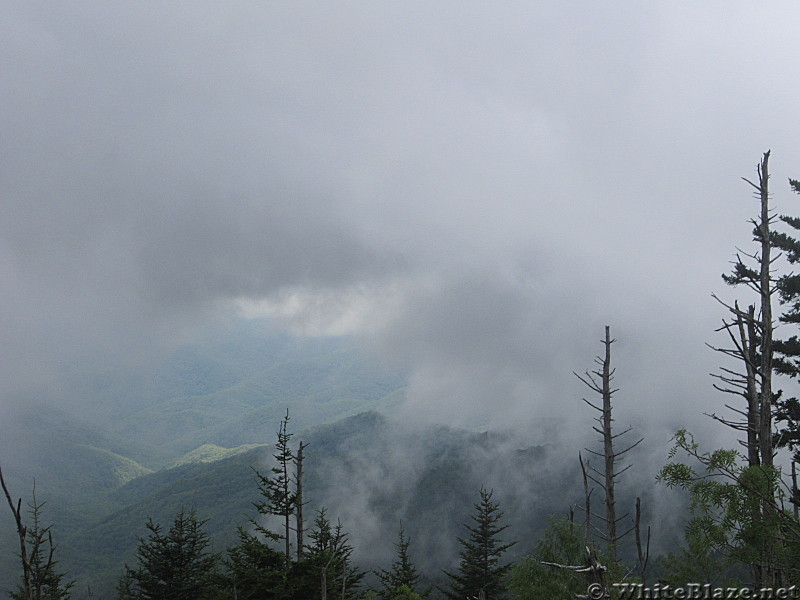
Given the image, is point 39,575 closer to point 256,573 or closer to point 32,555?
point 256,573

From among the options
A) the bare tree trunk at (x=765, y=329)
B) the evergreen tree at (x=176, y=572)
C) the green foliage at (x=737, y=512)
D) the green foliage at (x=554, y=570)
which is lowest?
the evergreen tree at (x=176, y=572)

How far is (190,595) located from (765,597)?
41983mm

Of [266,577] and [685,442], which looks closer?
[685,442]

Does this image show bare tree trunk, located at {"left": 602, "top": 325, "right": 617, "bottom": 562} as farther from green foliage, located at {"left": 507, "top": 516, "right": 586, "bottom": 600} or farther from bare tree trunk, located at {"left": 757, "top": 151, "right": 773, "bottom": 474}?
bare tree trunk, located at {"left": 757, "top": 151, "right": 773, "bottom": 474}

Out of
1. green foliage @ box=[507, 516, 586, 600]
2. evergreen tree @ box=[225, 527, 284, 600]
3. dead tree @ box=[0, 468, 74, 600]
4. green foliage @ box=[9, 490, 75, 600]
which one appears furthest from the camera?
evergreen tree @ box=[225, 527, 284, 600]

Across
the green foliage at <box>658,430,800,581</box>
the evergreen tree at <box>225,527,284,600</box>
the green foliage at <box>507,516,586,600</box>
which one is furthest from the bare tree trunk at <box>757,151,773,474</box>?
the evergreen tree at <box>225,527,284,600</box>

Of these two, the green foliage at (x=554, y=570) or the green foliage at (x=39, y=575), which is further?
the green foliage at (x=554, y=570)

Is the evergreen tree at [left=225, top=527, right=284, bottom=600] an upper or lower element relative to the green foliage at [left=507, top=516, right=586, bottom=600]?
lower

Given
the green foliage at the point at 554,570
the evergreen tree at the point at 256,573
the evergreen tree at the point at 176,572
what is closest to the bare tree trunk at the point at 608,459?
the green foliage at the point at 554,570

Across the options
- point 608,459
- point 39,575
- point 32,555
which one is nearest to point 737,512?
point 608,459

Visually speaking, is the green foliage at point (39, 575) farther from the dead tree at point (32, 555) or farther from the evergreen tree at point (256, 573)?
the evergreen tree at point (256, 573)

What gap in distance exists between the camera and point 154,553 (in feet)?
141

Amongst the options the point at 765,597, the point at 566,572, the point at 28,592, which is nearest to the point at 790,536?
the point at 765,597

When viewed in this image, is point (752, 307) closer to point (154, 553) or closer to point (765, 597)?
point (765, 597)
